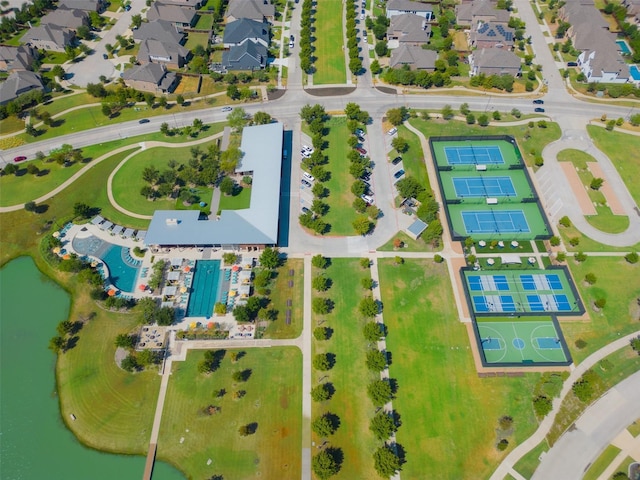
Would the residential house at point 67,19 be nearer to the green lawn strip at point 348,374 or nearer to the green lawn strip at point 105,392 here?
the green lawn strip at point 105,392

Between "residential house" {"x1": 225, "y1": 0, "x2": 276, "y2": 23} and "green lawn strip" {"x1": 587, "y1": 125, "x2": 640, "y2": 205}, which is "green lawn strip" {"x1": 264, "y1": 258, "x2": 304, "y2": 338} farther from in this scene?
"residential house" {"x1": 225, "y1": 0, "x2": 276, "y2": 23}

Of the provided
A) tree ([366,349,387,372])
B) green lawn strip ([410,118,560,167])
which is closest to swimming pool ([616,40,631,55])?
green lawn strip ([410,118,560,167])

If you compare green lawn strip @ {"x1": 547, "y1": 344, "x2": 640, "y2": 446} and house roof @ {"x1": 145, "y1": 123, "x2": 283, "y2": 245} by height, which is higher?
house roof @ {"x1": 145, "y1": 123, "x2": 283, "y2": 245}

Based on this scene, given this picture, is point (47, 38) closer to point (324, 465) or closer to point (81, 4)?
point (81, 4)

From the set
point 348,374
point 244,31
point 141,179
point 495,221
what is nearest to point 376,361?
point 348,374

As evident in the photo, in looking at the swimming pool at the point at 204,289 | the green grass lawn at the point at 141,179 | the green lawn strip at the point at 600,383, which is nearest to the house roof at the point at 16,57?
the green grass lawn at the point at 141,179

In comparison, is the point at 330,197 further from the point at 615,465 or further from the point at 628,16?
the point at 628,16
